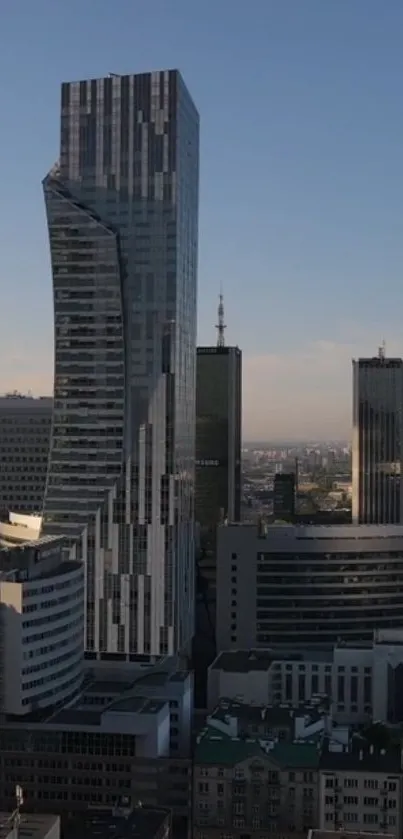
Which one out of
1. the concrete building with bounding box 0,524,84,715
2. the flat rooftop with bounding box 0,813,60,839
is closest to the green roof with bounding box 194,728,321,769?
the concrete building with bounding box 0,524,84,715

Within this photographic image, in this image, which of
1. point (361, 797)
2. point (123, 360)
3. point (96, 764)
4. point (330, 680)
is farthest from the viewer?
point (123, 360)

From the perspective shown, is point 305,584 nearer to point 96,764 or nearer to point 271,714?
point 271,714

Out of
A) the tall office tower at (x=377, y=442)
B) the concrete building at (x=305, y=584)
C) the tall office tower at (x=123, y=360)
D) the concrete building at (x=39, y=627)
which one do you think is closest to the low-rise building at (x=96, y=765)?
the concrete building at (x=39, y=627)

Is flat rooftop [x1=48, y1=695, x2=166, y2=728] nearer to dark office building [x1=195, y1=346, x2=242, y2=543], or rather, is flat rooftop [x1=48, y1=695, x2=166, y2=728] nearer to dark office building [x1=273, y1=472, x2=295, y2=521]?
dark office building [x1=195, y1=346, x2=242, y2=543]

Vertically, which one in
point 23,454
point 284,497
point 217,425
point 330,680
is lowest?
point 330,680

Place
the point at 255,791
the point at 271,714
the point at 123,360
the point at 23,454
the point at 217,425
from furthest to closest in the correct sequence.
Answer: the point at 217,425 → the point at 23,454 → the point at 123,360 → the point at 271,714 → the point at 255,791

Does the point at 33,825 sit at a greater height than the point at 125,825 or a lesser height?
greater

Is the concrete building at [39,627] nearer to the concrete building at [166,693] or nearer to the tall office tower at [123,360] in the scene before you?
the concrete building at [166,693]

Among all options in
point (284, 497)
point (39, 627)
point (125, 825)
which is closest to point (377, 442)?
point (284, 497)
